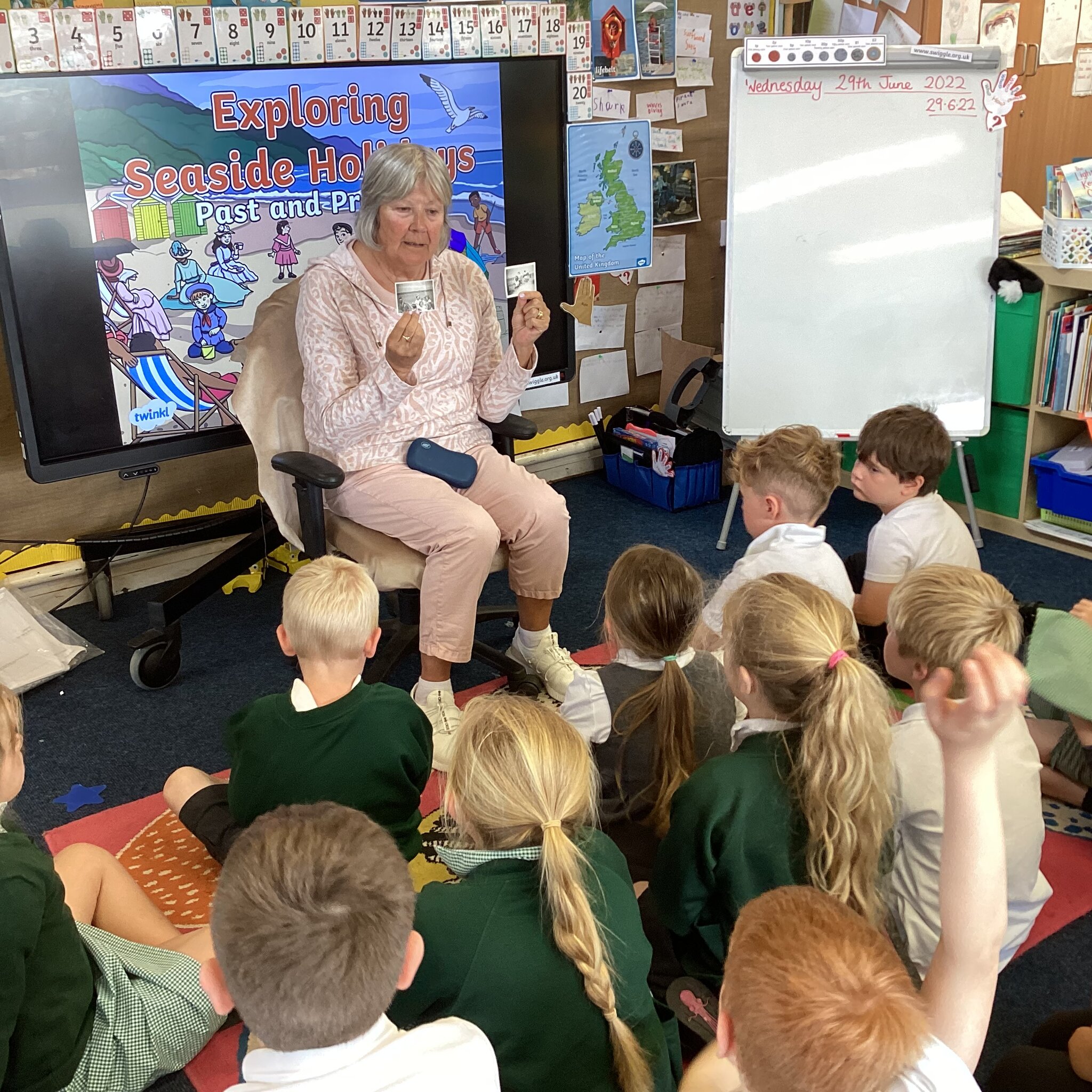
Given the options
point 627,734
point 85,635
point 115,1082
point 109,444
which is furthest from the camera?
point 85,635

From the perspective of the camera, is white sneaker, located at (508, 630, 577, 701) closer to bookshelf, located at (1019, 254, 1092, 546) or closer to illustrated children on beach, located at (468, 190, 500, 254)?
illustrated children on beach, located at (468, 190, 500, 254)

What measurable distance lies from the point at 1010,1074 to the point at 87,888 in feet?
4.46

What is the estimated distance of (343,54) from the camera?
116 inches

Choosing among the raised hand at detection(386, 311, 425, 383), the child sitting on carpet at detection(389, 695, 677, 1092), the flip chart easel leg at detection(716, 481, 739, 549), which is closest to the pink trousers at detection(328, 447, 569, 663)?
the raised hand at detection(386, 311, 425, 383)

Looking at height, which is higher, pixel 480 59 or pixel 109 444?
pixel 480 59

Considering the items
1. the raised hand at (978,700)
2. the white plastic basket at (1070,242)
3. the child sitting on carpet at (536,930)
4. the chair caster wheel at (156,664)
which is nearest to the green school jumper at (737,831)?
the child sitting on carpet at (536,930)

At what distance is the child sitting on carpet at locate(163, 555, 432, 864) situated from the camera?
1743 mm

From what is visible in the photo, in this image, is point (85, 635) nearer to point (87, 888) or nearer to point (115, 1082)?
point (87, 888)

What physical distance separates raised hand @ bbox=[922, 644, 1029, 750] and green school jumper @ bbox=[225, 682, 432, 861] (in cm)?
95

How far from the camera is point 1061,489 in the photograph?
3.54m

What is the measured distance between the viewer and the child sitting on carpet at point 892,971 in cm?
88

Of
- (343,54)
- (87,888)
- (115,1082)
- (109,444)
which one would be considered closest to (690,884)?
(115,1082)

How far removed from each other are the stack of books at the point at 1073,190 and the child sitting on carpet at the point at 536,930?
2736 millimetres

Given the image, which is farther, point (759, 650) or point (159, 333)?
point (159, 333)
